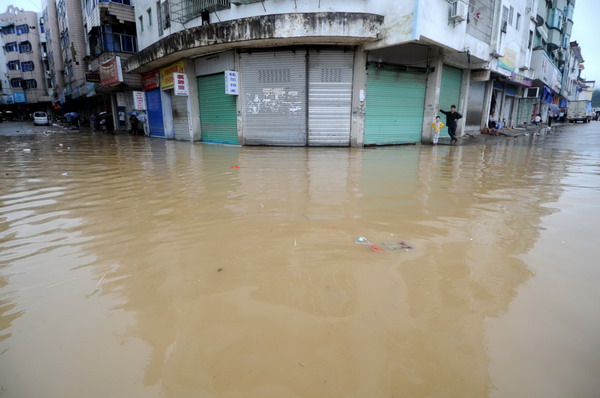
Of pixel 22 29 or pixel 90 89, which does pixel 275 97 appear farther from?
pixel 22 29

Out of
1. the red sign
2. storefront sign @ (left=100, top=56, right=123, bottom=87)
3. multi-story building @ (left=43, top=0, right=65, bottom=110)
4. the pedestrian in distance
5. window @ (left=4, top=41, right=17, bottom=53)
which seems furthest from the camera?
window @ (left=4, top=41, right=17, bottom=53)

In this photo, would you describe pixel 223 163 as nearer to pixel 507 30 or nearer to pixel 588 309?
pixel 588 309

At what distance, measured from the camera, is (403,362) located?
154cm

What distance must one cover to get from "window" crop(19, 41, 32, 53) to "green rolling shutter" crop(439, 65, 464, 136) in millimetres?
58318

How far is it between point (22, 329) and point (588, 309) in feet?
10.6

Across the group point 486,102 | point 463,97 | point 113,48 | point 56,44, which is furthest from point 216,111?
point 56,44

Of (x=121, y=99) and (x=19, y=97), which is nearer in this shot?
(x=121, y=99)

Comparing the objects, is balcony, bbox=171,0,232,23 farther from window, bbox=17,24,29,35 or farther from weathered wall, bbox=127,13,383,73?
window, bbox=17,24,29,35

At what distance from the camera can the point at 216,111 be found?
1445 cm

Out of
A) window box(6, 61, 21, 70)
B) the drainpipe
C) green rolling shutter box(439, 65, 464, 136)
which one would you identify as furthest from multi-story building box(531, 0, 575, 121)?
window box(6, 61, 21, 70)

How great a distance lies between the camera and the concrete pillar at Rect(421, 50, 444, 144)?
1376 centimetres

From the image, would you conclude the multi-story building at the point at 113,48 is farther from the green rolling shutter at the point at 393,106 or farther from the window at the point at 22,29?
the window at the point at 22,29

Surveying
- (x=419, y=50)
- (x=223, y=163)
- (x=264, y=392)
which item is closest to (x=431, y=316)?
(x=264, y=392)

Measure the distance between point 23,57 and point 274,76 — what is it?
2192 inches
